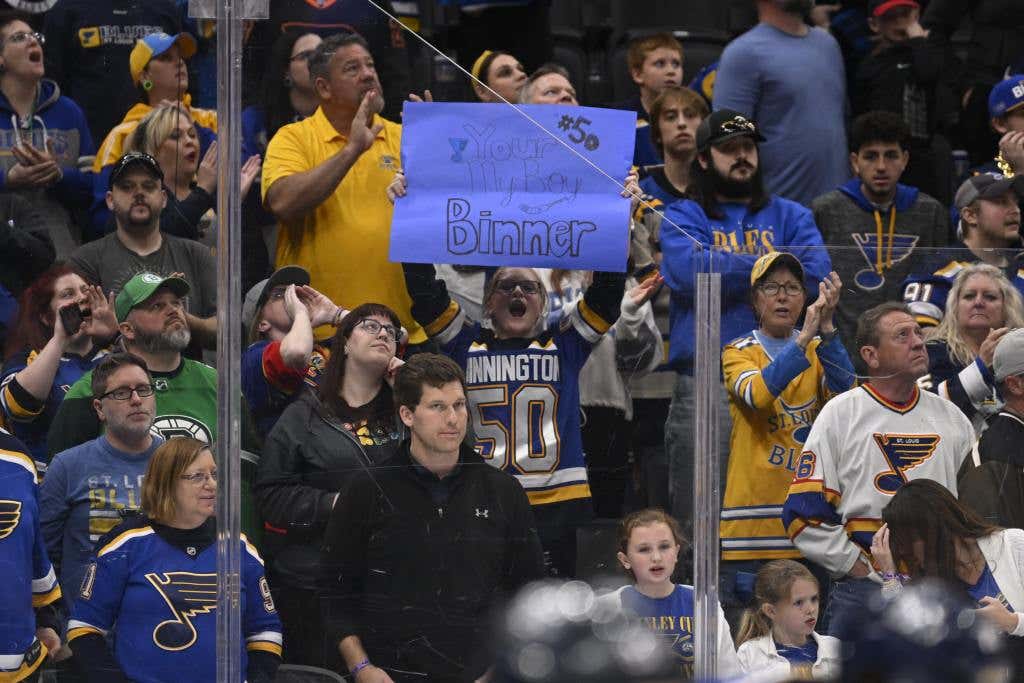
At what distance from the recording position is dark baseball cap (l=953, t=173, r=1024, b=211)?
5355mm

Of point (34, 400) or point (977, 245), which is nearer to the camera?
point (34, 400)

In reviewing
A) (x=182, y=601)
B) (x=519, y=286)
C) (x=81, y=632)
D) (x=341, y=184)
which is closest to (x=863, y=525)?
(x=519, y=286)

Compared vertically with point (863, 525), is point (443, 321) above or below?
above

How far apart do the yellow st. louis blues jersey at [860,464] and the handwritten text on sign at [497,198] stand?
0.70 meters

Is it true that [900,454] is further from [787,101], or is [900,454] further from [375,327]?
[787,101]

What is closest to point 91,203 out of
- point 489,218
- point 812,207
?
point 489,218

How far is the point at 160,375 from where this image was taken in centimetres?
396

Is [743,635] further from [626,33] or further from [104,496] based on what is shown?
[626,33]

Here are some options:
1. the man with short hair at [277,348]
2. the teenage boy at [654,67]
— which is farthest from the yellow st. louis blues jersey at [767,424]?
the teenage boy at [654,67]

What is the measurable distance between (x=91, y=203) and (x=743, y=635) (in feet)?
5.92

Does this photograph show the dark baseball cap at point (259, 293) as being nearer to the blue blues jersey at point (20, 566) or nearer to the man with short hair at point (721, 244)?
the blue blues jersey at point (20, 566)

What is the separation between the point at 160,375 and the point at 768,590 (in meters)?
1.50

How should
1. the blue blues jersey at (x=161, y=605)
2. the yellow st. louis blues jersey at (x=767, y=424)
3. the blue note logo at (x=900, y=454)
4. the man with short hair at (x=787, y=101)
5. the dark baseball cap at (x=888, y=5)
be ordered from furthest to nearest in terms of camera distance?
the dark baseball cap at (x=888, y=5), the man with short hair at (x=787, y=101), the blue note logo at (x=900, y=454), the yellow st. louis blues jersey at (x=767, y=424), the blue blues jersey at (x=161, y=605)

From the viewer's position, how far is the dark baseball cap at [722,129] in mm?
5516
